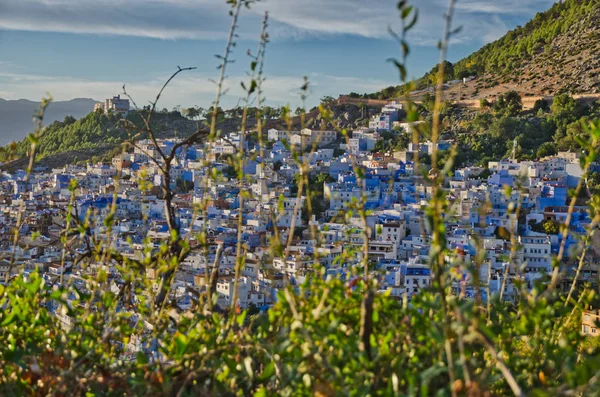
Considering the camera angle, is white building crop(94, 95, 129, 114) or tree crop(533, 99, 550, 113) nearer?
tree crop(533, 99, 550, 113)

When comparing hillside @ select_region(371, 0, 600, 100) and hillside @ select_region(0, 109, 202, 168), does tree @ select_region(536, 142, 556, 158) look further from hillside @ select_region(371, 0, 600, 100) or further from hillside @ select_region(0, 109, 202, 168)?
hillside @ select_region(0, 109, 202, 168)

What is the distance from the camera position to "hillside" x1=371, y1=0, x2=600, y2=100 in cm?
3281

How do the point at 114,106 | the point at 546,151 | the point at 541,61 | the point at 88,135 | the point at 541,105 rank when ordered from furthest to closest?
1. the point at 114,106
2. the point at 88,135
3. the point at 541,61
4. the point at 541,105
5. the point at 546,151

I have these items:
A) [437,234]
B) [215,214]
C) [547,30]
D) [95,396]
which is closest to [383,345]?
[437,234]

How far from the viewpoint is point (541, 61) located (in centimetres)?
3575

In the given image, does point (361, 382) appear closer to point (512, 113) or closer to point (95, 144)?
point (512, 113)

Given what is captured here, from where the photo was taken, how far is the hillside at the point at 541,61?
32.8 metres

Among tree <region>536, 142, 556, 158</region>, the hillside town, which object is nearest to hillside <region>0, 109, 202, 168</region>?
the hillside town

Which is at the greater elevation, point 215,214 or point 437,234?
point 437,234

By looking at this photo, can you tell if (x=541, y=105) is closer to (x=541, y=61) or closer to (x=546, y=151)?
(x=541, y=61)

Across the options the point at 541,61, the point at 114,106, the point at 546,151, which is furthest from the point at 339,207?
the point at 114,106

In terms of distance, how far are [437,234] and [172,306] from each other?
900 mm

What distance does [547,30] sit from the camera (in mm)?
38969

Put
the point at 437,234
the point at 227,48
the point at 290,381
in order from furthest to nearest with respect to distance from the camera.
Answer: the point at 227,48
the point at 290,381
the point at 437,234
